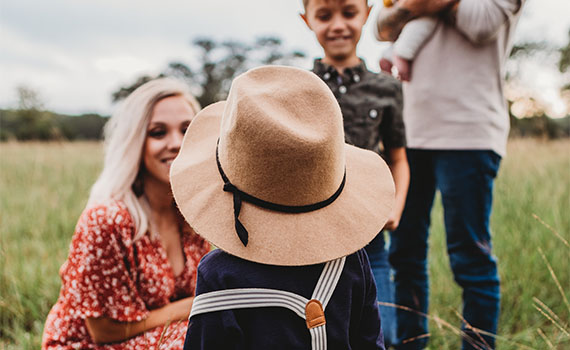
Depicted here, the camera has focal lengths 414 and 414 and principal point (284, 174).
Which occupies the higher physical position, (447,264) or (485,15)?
(485,15)

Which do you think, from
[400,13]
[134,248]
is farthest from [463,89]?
[134,248]

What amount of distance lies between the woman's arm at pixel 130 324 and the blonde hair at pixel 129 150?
0.37 metres

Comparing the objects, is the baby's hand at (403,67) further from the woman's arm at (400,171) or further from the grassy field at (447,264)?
the grassy field at (447,264)

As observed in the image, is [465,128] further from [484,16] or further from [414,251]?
[414,251]

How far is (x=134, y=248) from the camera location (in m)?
1.80

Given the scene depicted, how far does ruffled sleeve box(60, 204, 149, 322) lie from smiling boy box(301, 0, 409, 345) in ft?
3.52

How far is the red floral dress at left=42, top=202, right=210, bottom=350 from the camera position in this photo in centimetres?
166

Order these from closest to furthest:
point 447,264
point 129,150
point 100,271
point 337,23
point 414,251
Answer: point 100,271
point 337,23
point 129,150
point 414,251
point 447,264

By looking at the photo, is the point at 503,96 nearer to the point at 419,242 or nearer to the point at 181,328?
the point at 419,242

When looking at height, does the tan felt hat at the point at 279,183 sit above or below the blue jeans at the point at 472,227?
above

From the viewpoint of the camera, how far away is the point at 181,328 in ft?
5.73

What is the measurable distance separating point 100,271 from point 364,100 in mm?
1325

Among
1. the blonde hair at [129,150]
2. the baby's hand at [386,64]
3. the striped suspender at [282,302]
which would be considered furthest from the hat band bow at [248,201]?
the baby's hand at [386,64]

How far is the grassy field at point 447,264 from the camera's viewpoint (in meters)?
2.44
